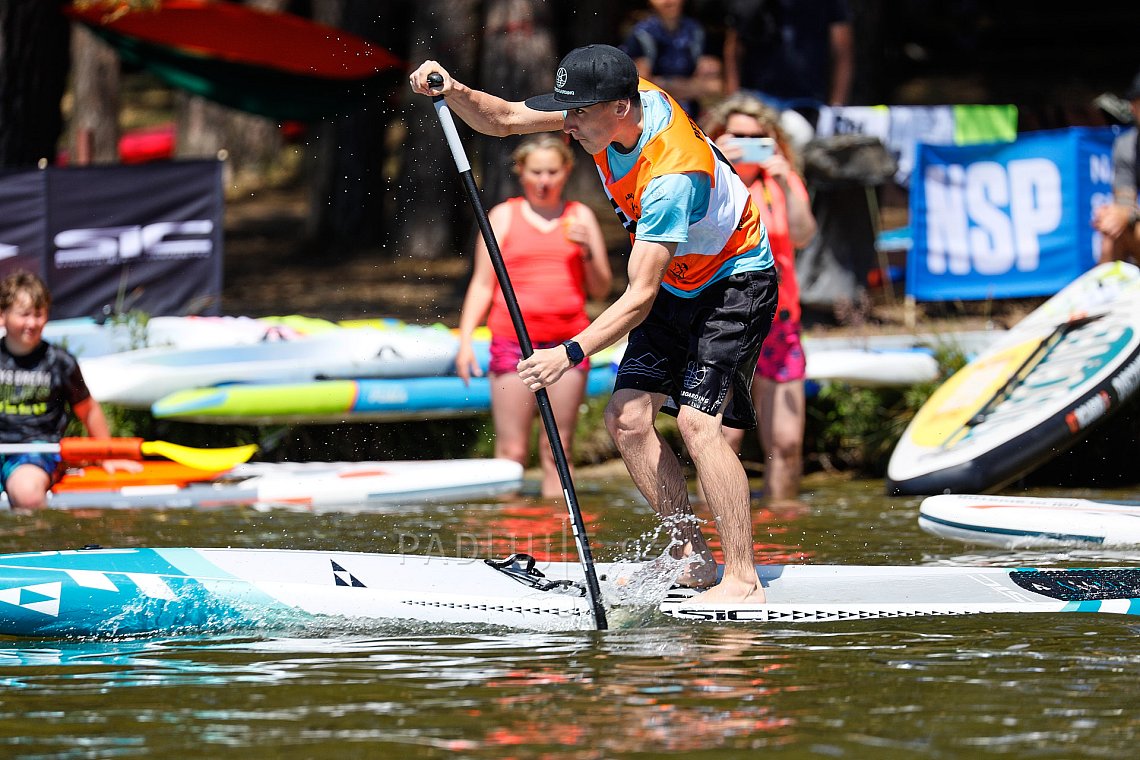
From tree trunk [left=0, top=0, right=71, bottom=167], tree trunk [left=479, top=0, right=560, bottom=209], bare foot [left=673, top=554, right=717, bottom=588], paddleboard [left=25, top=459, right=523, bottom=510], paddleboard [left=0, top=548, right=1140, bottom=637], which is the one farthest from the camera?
tree trunk [left=479, top=0, right=560, bottom=209]

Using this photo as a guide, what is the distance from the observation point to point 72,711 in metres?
3.99

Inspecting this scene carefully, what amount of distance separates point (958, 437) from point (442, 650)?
12.0ft

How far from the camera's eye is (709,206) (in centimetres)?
491

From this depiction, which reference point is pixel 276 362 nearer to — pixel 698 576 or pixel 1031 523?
pixel 698 576

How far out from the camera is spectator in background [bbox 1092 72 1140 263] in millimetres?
7941

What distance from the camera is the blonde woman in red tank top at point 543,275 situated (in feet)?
23.5

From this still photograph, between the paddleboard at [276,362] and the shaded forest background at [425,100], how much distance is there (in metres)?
2.07

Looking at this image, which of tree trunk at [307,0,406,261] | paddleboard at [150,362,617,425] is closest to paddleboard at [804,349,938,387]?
paddleboard at [150,362,617,425]

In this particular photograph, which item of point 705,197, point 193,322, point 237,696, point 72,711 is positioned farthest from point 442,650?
point 193,322

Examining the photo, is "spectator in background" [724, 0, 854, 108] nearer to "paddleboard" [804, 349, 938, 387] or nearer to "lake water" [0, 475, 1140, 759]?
"paddleboard" [804, 349, 938, 387]

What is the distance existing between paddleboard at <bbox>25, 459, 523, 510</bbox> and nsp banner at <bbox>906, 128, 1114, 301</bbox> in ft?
11.3

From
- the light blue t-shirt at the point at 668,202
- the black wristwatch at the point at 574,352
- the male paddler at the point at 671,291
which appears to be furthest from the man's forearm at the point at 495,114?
the black wristwatch at the point at 574,352

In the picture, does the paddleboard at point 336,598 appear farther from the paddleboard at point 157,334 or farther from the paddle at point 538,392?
the paddleboard at point 157,334

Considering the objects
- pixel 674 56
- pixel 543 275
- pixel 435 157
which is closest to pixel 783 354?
pixel 543 275
